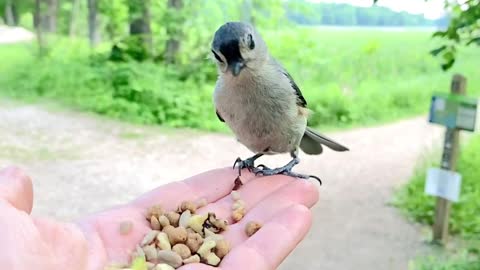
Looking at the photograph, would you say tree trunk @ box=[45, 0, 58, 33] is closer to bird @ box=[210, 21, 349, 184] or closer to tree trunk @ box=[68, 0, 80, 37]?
tree trunk @ box=[68, 0, 80, 37]

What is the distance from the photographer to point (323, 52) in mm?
5125

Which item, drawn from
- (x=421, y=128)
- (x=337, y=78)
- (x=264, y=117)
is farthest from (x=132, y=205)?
(x=337, y=78)

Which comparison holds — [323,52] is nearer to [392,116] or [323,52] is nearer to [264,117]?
[392,116]

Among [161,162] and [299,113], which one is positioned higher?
[299,113]

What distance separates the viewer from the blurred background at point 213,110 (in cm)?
312

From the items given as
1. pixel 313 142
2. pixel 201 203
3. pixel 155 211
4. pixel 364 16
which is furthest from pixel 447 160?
pixel 155 211

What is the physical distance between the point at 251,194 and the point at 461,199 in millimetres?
2074

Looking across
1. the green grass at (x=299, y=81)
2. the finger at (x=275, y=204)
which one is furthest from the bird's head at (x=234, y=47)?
the green grass at (x=299, y=81)


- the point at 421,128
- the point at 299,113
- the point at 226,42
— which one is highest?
the point at 226,42

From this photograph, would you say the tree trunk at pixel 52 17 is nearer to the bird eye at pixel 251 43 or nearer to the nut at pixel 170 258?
the bird eye at pixel 251 43

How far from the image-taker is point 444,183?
2.84 m

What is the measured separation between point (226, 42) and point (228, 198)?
0.37 metres

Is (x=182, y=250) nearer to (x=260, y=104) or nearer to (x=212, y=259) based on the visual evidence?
(x=212, y=259)

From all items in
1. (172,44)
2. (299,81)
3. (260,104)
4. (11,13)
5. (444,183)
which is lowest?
(444,183)
